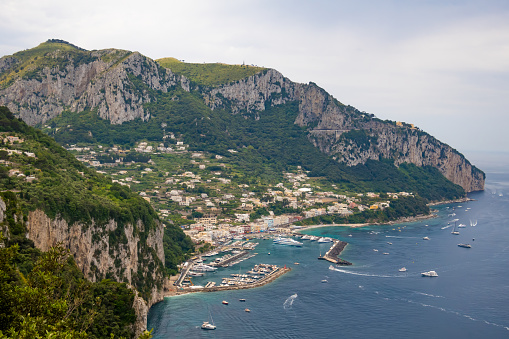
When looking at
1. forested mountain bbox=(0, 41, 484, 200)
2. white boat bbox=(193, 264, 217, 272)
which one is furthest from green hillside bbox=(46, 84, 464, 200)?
white boat bbox=(193, 264, 217, 272)

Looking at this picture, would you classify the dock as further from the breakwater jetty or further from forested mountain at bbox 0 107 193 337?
the breakwater jetty

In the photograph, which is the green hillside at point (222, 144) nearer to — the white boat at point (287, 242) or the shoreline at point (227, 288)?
the white boat at point (287, 242)

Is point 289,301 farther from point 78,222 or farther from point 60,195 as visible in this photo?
point 60,195

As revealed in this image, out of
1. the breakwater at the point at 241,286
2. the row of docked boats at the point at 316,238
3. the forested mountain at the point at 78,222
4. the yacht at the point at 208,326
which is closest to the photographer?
the forested mountain at the point at 78,222

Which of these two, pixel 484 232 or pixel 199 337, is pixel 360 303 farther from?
pixel 484 232

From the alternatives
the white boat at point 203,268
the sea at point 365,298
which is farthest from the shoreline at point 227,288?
the white boat at point 203,268

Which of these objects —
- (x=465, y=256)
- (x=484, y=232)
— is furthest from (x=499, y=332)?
(x=484, y=232)
